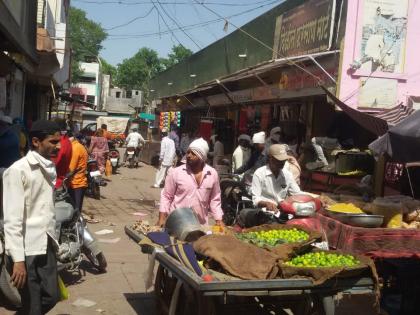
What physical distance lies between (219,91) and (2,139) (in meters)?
12.7

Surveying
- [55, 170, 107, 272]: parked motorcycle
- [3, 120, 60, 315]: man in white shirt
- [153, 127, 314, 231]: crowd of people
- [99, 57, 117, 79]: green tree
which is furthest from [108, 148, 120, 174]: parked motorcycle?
[99, 57, 117, 79]: green tree

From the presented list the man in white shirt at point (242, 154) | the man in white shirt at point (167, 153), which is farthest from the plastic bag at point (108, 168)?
the man in white shirt at point (242, 154)

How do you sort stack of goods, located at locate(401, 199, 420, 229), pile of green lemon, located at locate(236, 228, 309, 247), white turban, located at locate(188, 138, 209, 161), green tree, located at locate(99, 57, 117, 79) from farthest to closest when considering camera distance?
1. green tree, located at locate(99, 57, 117, 79)
2. stack of goods, located at locate(401, 199, 420, 229)
3. white turban, located at locate(188, 138, 209, 161)
4. pile of green lemon, located at locate(236, 228, 309, 247)

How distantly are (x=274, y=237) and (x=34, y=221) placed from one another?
194 cm

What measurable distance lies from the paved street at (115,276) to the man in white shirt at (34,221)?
5.28 ft

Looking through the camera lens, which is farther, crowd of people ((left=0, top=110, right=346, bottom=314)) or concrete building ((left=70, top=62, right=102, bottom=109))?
concrete building ((left=70, top=62, right=102, bottom=109))

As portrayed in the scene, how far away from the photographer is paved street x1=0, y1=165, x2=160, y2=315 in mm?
5461

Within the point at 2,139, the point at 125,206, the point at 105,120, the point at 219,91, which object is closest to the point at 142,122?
the point at 105,120

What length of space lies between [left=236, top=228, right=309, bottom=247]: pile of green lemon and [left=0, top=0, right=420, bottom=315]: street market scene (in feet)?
0.06

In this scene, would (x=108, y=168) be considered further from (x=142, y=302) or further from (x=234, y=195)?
(x=142, y=302)

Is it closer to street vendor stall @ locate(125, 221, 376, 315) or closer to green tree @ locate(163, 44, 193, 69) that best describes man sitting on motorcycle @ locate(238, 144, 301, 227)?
street vendor stall @ locate(125, 221, 376, 315)

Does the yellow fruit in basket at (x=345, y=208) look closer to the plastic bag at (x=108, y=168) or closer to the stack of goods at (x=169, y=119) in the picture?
the plastic bag at (x=108, y=168)

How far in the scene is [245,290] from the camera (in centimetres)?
355

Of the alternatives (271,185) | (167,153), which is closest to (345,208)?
(271,185)
